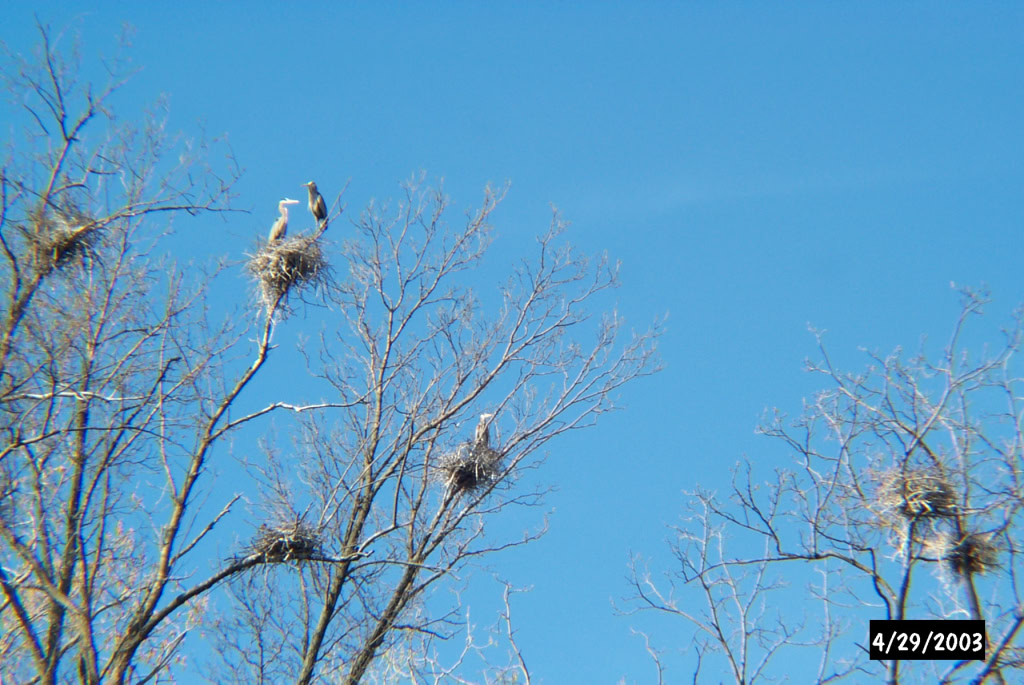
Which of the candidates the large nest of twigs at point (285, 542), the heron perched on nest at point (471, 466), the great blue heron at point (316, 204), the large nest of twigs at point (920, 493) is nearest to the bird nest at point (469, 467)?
the heron perched on nest at point (471, 466)

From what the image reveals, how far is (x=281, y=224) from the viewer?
28.3ft

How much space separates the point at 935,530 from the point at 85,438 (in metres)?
6.59

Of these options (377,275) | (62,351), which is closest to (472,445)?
(377,275)

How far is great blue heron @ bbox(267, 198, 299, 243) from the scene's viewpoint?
806 cm

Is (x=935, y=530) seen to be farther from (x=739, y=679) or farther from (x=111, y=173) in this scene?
(x=111, y=173)

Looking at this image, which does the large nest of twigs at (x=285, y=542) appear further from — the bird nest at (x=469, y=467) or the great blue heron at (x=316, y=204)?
the great blue heron at (x=316, y=204)

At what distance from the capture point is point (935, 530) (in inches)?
299

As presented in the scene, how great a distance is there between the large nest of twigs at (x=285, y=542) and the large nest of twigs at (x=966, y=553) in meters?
4.73

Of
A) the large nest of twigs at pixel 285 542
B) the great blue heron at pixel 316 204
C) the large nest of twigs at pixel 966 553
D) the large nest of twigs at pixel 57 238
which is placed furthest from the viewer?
the great blue heron at pixel 316 204

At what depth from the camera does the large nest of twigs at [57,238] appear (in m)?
7.07

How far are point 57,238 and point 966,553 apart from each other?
726 cm

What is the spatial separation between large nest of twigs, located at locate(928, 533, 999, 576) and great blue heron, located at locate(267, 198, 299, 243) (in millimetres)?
5752
